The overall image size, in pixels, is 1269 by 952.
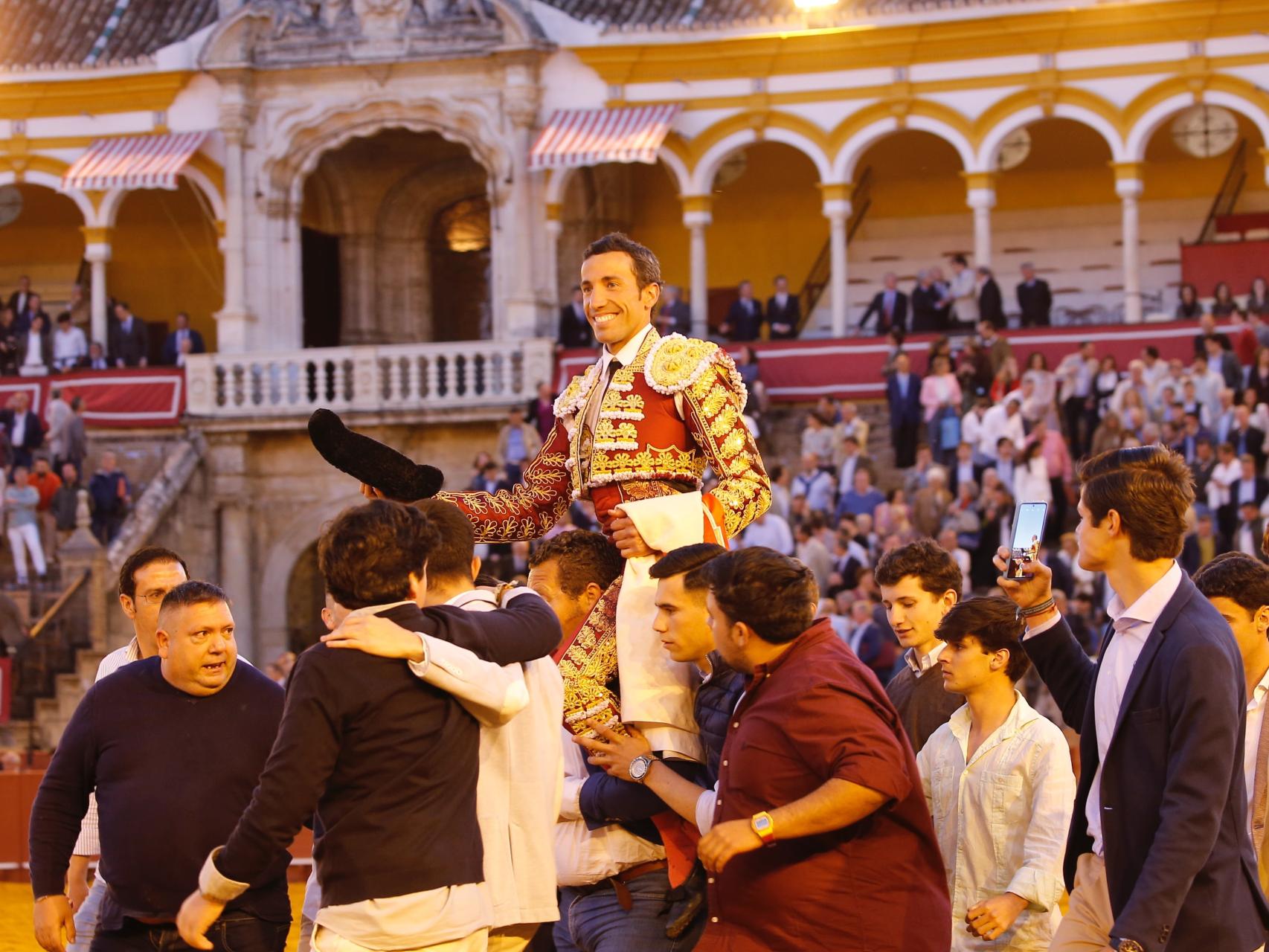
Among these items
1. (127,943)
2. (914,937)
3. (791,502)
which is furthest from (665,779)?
(791,502)

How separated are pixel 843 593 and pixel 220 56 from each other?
11171 millimetres

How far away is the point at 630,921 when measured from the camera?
526cm

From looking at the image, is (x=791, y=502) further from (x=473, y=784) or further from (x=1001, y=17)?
(x=473, y=784)

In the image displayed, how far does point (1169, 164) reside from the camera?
2289 centimetres

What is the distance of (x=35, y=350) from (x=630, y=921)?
1857 centimetres

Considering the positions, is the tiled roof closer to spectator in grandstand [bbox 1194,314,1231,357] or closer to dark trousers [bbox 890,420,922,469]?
dark trousers [bbox 890,420,922,469]

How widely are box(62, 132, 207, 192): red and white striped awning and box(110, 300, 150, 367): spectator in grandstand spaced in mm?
1454

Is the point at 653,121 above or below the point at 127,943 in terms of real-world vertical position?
above

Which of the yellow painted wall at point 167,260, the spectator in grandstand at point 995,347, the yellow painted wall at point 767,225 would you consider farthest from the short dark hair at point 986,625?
the yellow painted wall at point 167,260

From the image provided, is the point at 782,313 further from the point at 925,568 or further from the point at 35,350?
Result: the point at 925,568

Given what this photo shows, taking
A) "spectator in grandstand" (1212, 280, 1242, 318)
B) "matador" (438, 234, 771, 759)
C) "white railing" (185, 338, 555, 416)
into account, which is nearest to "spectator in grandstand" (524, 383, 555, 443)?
"white railing" (185, 338, 555, 416)

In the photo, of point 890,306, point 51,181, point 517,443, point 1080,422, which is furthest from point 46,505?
point 1080,422

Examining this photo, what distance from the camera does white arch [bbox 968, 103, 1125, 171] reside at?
2130cm

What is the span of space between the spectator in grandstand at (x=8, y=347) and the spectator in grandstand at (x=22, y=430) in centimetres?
193
